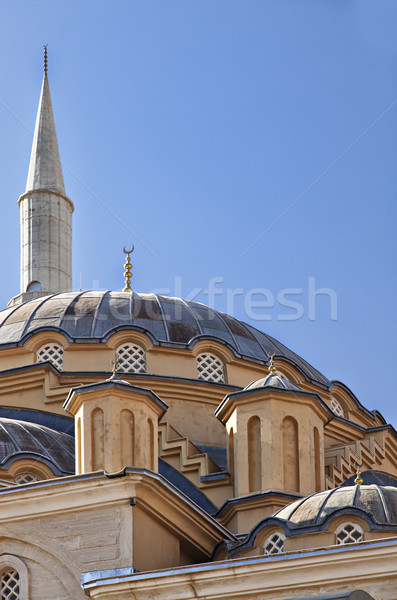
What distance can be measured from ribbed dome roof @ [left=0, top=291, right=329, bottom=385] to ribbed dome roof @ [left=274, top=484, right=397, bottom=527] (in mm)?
7259

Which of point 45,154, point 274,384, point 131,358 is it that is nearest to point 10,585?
point 274,384

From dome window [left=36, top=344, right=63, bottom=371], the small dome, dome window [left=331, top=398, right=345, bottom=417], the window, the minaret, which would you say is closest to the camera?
the window

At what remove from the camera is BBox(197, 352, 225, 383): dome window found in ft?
76.2

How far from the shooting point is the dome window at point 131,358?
2300 cm

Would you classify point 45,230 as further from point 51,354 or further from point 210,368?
point 210,368

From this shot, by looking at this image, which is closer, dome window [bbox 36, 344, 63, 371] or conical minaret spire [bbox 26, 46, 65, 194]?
dome window [bbox 36, 344, 63, 371]

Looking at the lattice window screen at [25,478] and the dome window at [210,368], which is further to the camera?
the dome window at [210,368]

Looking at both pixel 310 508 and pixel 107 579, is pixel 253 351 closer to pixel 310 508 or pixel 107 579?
pixel 310 508

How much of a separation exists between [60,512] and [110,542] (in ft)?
2.19

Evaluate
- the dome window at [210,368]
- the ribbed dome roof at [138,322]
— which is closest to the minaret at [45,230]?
the ribbed dome roof at [138,322]

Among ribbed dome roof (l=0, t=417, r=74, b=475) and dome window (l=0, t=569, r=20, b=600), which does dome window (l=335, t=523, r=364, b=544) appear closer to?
dome window (l=0, t=569, r=20, b=600)

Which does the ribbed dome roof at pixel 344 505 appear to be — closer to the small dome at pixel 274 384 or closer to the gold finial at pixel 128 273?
the small dome at pixel 274 384

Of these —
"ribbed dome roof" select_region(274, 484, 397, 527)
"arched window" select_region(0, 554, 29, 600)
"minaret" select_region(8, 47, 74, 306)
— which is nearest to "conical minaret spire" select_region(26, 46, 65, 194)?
"minaret" select_region(8, 47, 74, 306)

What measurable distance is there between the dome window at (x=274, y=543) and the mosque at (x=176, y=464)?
0.02 meters
